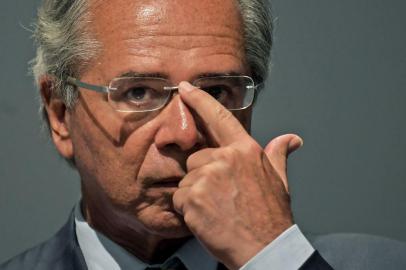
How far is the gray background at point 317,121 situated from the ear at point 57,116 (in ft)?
1.66

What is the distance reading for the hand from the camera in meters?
1.60

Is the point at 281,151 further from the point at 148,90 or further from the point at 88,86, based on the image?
the point at 88,86

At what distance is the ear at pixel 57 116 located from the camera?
6.57 feet

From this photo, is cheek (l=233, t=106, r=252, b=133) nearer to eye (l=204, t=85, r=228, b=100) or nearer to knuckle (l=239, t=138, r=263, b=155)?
eye (l=204, t=85, r=228, b=100)

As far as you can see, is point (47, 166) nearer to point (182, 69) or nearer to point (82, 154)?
point (82, 154)

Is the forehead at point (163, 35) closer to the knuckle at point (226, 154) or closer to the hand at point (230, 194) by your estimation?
the hand at point (230, 194)

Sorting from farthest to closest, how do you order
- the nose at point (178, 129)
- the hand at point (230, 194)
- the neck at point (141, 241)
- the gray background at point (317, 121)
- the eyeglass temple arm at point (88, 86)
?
1. the gray background at point (317, 121)
2. the neck at point (141, 241)
3. the eyeglass temple arm at point (88, 86)
4. the nose at point (178, 129)
5. the hand at point (230, 194)

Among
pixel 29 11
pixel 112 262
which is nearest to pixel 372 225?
pixel 112 262

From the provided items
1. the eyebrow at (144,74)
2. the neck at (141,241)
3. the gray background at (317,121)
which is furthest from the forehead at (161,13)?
the gray background at (317,121)

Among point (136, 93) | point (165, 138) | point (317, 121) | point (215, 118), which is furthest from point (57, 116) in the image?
point (317, 121)

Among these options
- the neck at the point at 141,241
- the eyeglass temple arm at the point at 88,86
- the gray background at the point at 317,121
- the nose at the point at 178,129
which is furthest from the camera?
the gray background at the point at 317,121

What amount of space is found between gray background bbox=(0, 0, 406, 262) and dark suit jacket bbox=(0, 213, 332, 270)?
462mm

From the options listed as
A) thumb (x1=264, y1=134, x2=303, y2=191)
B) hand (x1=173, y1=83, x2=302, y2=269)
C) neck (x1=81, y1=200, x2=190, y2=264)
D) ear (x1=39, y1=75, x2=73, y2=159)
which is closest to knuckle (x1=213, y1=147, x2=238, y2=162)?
hand (x1=173, y1=83, x2=302, y2=269)

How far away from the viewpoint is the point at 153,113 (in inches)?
69.7
